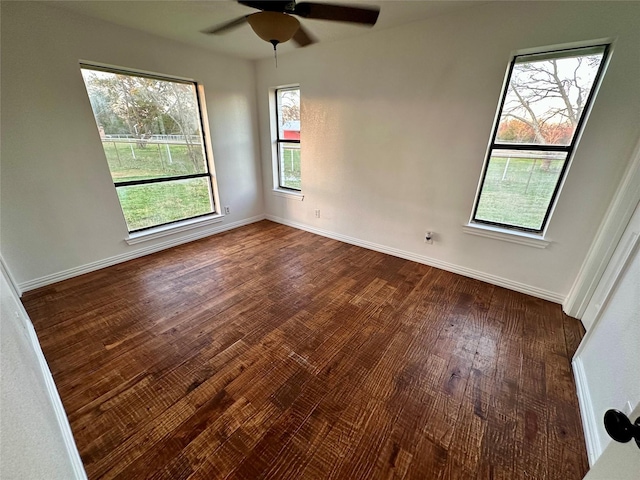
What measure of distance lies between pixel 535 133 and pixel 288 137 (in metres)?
3.03

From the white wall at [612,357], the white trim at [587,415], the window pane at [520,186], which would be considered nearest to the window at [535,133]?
the window pane at [520,186]

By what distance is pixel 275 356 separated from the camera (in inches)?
71.6

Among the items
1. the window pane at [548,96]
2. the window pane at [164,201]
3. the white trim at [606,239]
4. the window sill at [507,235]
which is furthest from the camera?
the window pane at [164,201]

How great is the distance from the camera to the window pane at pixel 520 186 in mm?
2318

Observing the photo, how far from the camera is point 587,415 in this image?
1404 mm

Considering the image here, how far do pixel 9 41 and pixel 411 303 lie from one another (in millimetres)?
4001

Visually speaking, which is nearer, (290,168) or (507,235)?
(507,235)

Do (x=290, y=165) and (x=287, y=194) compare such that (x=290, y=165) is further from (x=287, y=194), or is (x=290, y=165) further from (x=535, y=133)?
(x=535, y=133)

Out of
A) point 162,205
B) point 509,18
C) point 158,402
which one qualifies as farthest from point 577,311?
point 162,205

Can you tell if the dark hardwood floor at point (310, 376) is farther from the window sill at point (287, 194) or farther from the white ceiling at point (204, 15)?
the white ceiling at point (204, 15)

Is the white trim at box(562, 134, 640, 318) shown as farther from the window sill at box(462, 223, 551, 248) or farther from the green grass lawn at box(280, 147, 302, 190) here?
the green grass lawn at box(280, 147, 302, 190)

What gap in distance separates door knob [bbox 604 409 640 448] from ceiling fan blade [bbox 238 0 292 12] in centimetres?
231

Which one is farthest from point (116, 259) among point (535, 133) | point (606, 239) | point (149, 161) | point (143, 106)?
point (606, 239)

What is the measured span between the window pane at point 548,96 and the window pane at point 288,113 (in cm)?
255
